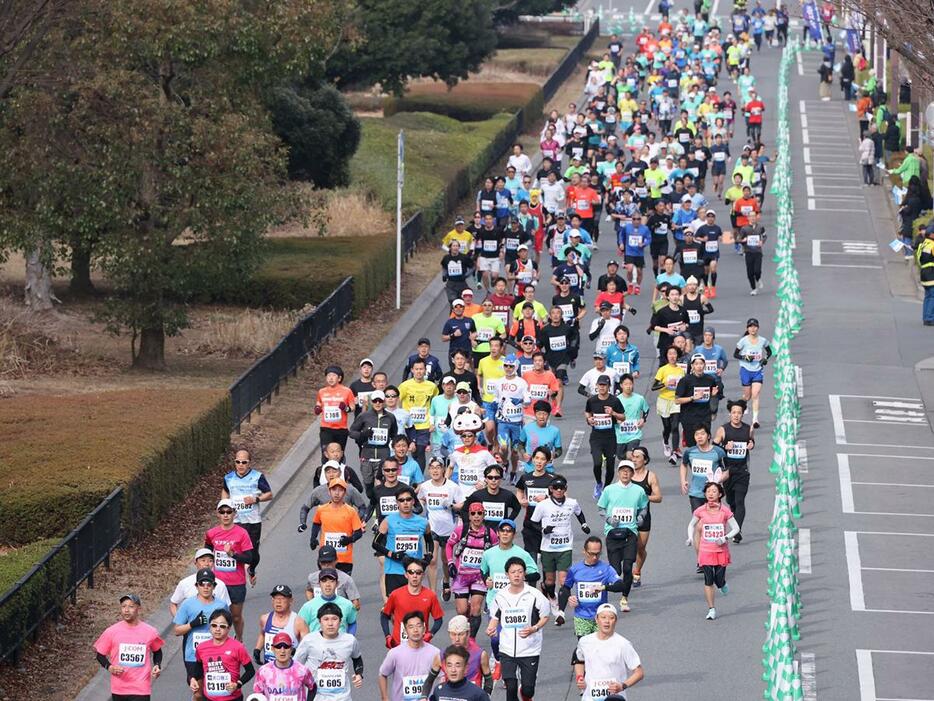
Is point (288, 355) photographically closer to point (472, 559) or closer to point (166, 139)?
point (166, 139)

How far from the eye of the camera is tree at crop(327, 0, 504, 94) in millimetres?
54812

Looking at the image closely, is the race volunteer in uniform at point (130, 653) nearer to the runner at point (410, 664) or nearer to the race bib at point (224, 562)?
the runner at point (410, 664)

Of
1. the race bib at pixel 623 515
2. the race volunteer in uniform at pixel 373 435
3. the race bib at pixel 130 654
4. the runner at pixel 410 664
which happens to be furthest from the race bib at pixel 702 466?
the race bib at pixel 130 654

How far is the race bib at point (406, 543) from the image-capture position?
18.5 metres

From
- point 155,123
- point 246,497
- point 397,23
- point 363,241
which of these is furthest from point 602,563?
point 397,23

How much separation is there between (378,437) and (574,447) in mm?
4936

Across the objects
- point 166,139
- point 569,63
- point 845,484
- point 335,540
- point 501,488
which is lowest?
point 569,63

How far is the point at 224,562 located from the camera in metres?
18.3

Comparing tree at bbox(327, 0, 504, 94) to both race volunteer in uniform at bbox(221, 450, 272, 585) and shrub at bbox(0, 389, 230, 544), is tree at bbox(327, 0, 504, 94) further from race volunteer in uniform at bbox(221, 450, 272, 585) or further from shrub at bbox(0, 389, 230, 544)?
race volunteer in uniform at bbox(221, 450, 272, 585)

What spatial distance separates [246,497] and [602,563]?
3668 millimetres

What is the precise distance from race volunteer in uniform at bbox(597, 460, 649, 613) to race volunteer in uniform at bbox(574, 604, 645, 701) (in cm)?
425

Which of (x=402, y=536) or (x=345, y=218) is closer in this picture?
(x=402, y=536)

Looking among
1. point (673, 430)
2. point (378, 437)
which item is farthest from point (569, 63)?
point (378, 437)

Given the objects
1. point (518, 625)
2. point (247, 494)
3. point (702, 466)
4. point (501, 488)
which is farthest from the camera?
point (702, 466)
